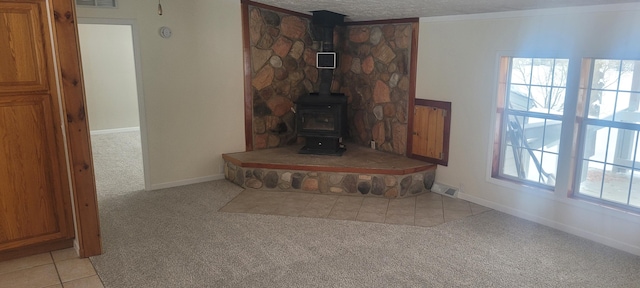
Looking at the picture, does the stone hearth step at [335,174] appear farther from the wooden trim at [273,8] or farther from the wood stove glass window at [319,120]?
the wooden trim at [273,8]

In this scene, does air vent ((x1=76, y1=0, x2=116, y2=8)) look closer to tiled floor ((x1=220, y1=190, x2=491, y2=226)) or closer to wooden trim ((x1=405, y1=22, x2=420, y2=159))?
tiled floor ((x1=220, y1=190, x2=491, y2=226))

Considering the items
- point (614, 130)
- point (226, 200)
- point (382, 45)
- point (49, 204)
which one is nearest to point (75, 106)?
point (49, 204)

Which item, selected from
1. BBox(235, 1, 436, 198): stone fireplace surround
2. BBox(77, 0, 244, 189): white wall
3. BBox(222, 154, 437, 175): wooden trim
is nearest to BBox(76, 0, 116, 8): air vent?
BBox(77, 0, 244, 189): white wall

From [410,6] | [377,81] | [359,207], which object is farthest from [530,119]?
[377,81]

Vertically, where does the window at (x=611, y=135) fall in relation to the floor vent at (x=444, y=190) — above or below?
above

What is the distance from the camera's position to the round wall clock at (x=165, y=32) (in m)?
5.12

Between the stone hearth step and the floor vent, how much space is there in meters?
0.07

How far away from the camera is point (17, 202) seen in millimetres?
3449

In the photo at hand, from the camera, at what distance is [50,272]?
3.37m

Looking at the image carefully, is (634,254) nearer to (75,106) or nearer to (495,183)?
(495,183)

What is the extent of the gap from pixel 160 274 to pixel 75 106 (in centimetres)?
144

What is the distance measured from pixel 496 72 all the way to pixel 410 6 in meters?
1.15

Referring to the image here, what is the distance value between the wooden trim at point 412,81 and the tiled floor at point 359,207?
793mm

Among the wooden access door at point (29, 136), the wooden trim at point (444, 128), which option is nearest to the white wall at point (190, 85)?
the wooden access door at point (29, 136)
